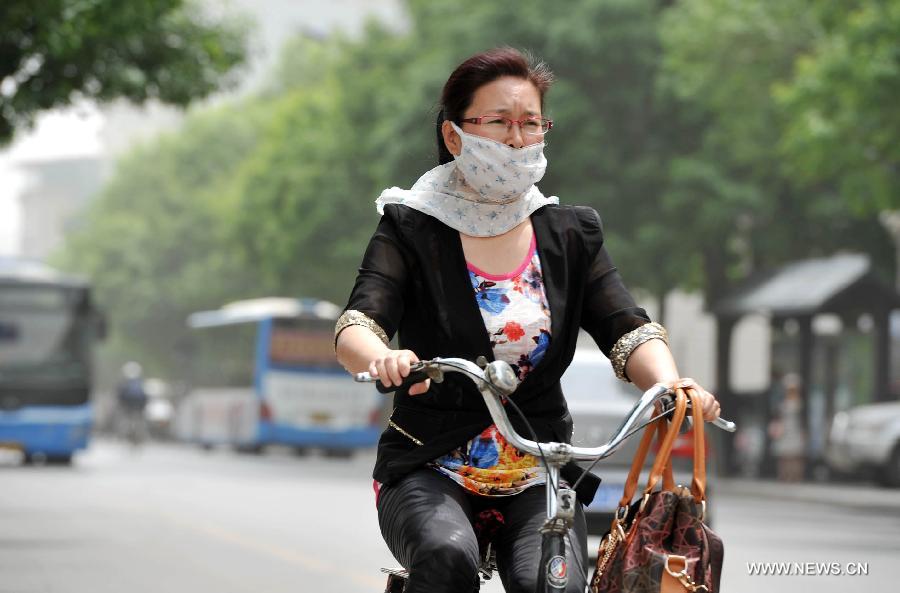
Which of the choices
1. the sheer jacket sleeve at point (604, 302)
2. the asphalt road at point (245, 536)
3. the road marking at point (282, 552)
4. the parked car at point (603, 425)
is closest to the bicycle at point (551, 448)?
the sheer jacket sleeve at point (604, 302)

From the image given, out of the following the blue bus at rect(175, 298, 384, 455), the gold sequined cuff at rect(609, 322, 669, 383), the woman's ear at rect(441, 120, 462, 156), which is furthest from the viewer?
the blue bus at rect(175, 298, 384, 455)

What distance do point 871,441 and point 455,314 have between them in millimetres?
23293

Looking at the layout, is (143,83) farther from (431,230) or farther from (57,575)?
(431,230)

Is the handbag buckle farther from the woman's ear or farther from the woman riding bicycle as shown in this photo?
the woman's ear

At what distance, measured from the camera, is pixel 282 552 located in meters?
13.6

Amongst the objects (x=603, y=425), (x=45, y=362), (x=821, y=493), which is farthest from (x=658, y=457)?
(x=45, y=362)

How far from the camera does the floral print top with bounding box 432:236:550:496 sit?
413 cm

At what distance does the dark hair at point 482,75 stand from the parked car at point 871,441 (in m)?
22.6

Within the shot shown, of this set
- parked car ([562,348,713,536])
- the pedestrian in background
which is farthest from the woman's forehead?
the pedestrian in background

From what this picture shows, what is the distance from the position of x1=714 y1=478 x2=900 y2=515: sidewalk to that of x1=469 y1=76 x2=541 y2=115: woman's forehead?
1812 cm

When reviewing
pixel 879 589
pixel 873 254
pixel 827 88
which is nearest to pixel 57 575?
pixel 879 589

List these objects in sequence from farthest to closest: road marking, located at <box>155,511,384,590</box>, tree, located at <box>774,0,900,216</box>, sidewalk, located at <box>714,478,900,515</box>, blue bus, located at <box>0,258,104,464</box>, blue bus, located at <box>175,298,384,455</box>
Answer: blue bus, located at <box>175,298,384,455</box>, blue bus, located at <box>0,258,104,464</box>, sidewalk, located at <box>714,478,900,515</box>, tree, located at <box>774,0,900,216</box>, road marking, located at <box>155,511,384,590</box>

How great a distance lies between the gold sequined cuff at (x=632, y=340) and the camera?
4230mm

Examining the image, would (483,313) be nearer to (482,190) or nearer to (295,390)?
(482,190)
